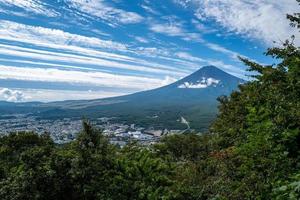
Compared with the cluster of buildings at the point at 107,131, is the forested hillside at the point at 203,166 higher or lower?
higher

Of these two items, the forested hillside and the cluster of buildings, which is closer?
the forested hillside

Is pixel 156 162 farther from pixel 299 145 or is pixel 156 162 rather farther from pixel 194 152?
pixel 194 152

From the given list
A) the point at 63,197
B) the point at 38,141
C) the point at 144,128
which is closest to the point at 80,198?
the point at 63,197

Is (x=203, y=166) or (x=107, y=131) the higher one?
(x=203, y=166)

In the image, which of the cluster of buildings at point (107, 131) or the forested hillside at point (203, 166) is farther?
the cluster of buildings at point (107, 131)

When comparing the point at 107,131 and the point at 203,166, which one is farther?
the point at 107,131

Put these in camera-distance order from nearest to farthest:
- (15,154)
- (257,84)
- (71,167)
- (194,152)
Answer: (71,167) < (257,84) < (15,154) < (194,152)

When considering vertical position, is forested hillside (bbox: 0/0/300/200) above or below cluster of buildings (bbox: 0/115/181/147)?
above

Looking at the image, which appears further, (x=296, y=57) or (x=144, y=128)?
(x=144, y=128)
